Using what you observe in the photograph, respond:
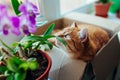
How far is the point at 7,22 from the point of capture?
1.73 feet

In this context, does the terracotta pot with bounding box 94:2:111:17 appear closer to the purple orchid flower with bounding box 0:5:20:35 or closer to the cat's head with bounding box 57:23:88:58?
the cat's head with bounding box 57:23:88:58

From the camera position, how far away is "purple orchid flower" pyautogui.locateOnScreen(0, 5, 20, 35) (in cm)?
52

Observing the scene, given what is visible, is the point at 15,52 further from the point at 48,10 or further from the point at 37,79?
the point at 48,10

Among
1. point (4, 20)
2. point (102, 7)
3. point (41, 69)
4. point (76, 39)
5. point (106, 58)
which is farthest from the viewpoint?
point (102, 7)

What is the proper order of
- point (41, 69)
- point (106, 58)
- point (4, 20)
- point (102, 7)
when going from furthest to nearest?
1. point (102, 7)
2. point (106, 58)
3. point (41, 69)
4. point (4, 20)

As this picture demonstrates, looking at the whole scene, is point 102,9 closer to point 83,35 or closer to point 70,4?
point 70,4

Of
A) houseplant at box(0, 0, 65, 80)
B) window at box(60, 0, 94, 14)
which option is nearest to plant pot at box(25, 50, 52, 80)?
houseplant at box(0, 0, 65, 80)

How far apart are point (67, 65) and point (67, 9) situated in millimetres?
714

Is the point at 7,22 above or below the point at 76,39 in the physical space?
above

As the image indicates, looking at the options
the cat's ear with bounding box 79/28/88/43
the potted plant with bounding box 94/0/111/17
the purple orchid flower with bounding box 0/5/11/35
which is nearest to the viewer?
the purple orchid flower with bounding box 0/5/11/35

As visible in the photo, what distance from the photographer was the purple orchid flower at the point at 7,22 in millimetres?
520

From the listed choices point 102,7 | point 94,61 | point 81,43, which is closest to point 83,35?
point 81,43

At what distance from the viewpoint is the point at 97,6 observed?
140 cm

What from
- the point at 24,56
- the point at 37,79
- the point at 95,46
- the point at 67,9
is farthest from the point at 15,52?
the point at 67,9
